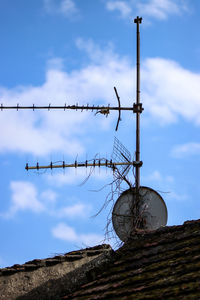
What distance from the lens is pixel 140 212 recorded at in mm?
8305

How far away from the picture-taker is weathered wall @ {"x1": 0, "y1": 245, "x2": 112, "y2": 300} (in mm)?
6898

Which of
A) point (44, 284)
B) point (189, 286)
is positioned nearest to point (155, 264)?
point (189, 286)

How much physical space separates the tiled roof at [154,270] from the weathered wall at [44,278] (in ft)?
0.79

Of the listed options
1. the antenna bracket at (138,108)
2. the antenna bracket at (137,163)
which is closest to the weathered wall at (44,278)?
the antenna bracket at (137,163)

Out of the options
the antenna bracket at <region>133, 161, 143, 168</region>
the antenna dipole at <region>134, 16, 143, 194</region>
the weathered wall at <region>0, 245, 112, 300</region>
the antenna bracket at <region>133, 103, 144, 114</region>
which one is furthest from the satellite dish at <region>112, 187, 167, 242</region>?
the antenna bracket at <region>133, 103, 144, 114</region>

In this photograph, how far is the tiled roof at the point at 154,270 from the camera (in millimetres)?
4879

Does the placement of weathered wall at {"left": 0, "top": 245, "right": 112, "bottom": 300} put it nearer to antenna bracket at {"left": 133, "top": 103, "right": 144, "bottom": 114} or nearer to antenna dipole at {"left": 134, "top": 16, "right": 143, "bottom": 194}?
antenna dipole at {"left": 134, "top": 16, "right": 143, "bottom": 194}

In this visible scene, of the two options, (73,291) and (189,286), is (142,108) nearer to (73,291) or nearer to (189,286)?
(73,291)

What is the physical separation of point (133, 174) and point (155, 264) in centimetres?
311

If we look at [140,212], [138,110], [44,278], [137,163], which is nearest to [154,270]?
[44,278]

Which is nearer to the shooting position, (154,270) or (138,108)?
(154,270)

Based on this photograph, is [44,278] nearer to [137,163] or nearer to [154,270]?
[154,270]

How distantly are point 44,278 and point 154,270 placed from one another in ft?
6.49

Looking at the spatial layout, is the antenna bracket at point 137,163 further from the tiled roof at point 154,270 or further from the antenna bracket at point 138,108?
the tiled roof at point 154,270
